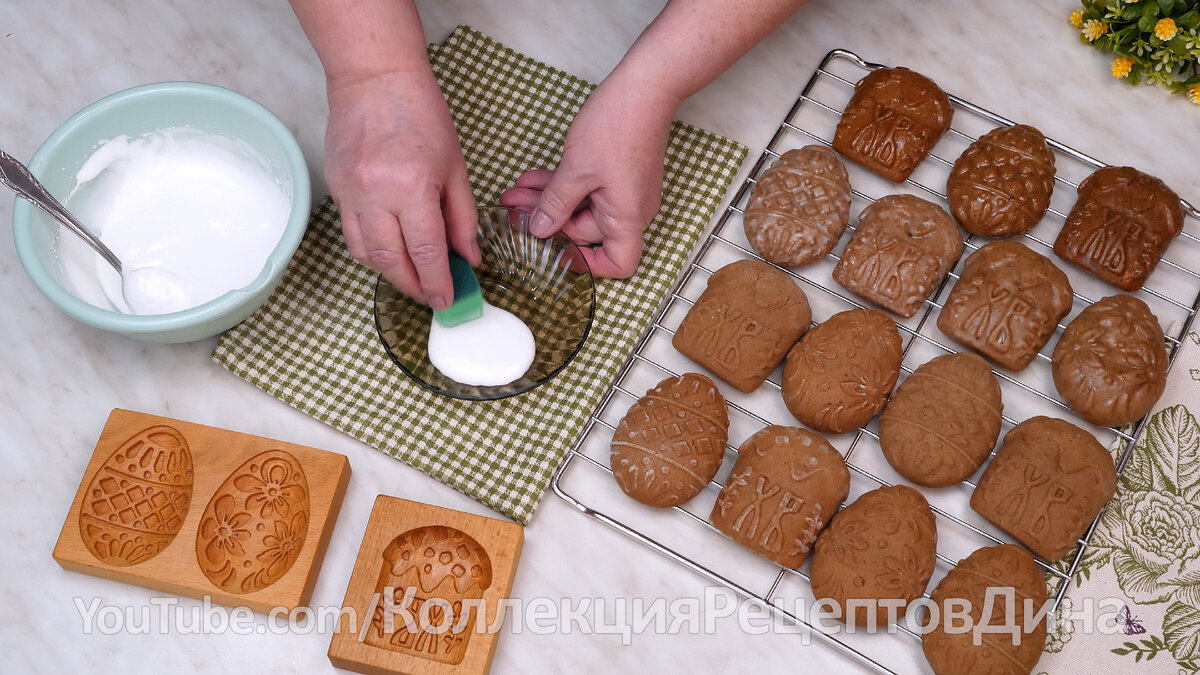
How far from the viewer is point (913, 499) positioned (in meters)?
1.05

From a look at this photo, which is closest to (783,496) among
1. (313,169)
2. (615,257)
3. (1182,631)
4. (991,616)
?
(991,616)

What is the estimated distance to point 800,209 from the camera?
119cm

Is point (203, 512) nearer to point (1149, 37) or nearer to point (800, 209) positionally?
point (800, 209)

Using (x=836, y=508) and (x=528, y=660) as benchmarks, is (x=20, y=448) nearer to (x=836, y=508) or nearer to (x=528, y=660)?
(x=528, y=660)

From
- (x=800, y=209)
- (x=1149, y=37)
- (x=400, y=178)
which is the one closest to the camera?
(x=400, y=178)

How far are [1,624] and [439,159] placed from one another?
0.69 m

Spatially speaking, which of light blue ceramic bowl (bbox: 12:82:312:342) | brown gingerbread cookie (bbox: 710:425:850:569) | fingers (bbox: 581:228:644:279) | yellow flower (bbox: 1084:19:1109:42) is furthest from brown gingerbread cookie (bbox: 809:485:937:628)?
yellow flower (bbox: 1084:19:1109:42)

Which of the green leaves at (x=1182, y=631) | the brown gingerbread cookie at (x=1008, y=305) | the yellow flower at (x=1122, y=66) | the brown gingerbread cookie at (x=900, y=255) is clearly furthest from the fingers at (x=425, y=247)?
the yellow flower at (x=1122, y=66)

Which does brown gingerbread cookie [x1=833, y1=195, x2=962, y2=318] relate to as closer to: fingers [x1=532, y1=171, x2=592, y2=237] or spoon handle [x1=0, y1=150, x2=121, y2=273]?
fingers [x1=532, y1=171, x2=592, y2=237]

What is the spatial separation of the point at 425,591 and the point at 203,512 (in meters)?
0.26

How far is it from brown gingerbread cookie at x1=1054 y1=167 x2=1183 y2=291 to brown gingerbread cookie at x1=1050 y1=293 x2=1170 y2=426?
0.05 metres

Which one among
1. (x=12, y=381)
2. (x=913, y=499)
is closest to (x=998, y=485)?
(x=913, y=499)

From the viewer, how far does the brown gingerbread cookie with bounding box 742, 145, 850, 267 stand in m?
1.18

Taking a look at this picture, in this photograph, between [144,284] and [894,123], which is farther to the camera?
[894,123]
